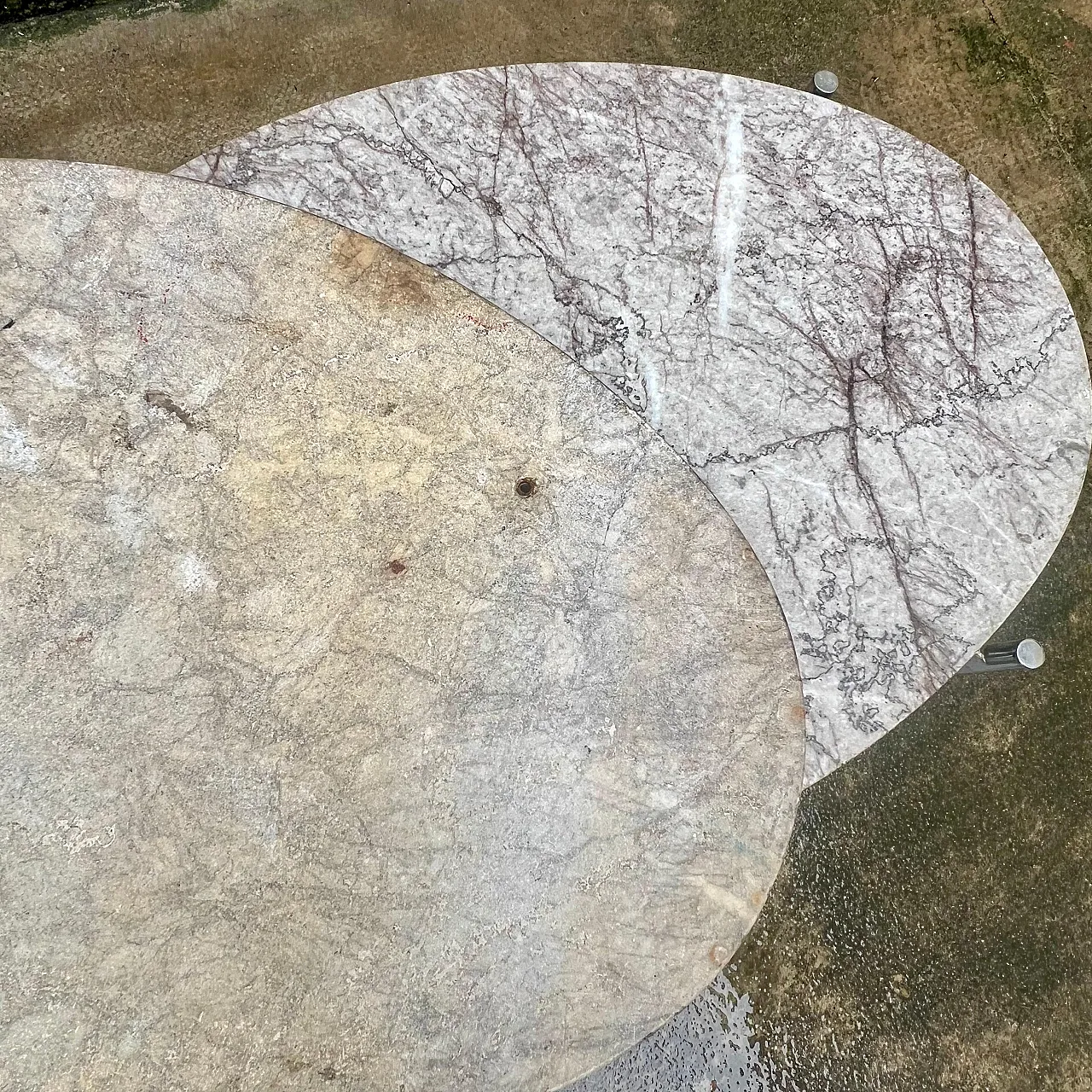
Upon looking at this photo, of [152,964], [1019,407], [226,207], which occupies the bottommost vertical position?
[152,964]

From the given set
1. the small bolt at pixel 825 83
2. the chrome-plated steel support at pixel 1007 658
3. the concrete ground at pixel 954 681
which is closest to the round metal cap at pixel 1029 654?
the chrome-plated steel support at pixel 1007 658

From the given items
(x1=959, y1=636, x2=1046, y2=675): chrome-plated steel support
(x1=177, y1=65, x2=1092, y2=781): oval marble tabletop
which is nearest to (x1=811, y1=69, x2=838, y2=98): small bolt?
(x1=177, y1=65, x2=1092, y2=781): oval marble tabletop

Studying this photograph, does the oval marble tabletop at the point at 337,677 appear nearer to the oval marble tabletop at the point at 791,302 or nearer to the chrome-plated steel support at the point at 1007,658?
the oval marble tabletop at the point at 791,302

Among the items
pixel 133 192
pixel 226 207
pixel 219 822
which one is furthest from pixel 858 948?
pixel 133 192

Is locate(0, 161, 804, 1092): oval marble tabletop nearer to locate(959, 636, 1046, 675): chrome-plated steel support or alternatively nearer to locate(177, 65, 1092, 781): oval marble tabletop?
locate(177, 65, 1092, 781): oval marble tabletop

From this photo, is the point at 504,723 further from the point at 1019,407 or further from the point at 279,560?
the point at 1019,407

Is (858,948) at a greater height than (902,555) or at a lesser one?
lesser

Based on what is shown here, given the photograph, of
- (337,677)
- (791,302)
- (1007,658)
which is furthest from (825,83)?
(337,677)
